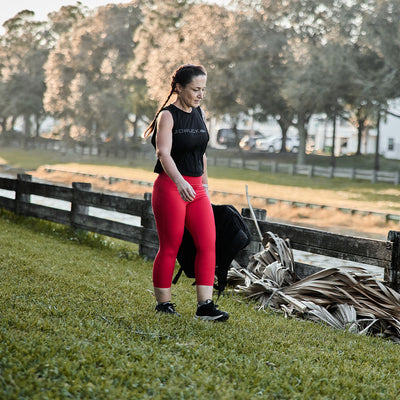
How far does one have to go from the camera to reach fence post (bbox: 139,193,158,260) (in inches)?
310

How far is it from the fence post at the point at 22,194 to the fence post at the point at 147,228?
3.35 meters

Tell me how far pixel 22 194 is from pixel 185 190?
6.93m

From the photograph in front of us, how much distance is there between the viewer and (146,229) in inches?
313

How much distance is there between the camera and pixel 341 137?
74938 mm

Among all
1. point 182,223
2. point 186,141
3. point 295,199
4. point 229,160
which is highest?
point 186,141

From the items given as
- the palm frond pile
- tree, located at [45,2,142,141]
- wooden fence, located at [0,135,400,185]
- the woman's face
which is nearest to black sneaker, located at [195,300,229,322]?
the palm frond pile

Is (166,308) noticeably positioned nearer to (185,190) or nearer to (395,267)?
(185,190)

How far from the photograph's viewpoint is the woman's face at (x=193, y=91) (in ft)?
15.0

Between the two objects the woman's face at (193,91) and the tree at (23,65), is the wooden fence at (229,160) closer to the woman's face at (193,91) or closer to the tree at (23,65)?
the tree at (23,65)

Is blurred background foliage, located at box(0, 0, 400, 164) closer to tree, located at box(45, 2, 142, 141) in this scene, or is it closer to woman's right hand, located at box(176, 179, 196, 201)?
tree, located at box(45, 2, 142, 141)

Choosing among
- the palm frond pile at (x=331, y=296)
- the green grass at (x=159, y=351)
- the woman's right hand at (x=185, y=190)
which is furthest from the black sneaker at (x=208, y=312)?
the palm frond pile at (x=331, y=296)

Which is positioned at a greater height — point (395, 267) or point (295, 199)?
point (395, 267)

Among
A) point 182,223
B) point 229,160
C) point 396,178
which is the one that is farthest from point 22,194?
point 229,160

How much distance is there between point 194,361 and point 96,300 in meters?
1.68
